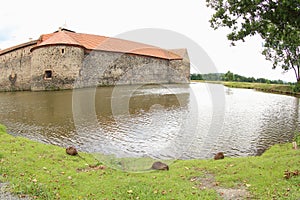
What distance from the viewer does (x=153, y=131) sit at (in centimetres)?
1143

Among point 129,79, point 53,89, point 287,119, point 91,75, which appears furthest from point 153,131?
point 129,79

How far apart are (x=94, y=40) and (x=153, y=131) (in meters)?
29.3

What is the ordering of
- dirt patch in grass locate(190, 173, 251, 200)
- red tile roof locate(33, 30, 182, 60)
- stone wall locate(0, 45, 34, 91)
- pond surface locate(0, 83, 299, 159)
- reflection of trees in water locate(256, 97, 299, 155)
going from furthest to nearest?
stone wall locate(0, 45, 34, 91) → red tile roof locate(33, 30, 182, 60) → reflection of trees in water locate(256, 97, 299, 155) → pond surface locate(0, 83, 299, 159) → dirt patch in grass locate(190, 173, 251, 200)

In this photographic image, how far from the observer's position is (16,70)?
37094 millimetres

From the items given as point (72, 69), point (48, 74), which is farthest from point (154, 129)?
point (48, 74)

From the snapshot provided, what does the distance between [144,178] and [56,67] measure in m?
26.8

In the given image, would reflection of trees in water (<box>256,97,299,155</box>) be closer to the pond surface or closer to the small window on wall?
the pond surface

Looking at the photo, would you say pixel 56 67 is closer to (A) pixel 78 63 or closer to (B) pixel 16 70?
(A) pixel 78 63

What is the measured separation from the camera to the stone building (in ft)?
97.6

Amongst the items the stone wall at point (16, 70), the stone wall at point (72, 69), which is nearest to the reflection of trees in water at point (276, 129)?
the stone wall at point (72, 69)

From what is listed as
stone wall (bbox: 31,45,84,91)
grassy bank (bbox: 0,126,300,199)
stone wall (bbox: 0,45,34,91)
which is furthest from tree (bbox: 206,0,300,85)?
stone wall (bbox: 0,45,34,91)

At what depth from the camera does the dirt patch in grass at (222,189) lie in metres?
4.88

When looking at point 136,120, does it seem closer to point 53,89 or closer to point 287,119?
point 287,119

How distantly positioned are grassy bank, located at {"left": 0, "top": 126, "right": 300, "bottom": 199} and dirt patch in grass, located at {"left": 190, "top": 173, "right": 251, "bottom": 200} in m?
0.02
